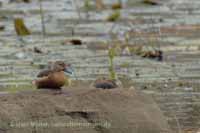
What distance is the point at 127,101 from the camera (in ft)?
23.7

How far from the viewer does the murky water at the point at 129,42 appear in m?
10.1

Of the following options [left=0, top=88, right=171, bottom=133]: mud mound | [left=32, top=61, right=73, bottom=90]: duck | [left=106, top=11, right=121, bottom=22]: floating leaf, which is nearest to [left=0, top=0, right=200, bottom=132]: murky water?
[left=106, top=11, right=121, bottom=22]: floating leaf

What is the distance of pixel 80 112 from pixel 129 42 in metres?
6.93

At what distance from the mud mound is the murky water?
2.72 feet

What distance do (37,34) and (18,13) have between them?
3444mm

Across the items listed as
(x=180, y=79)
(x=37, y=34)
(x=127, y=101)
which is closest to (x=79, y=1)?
(x=37, y=34)

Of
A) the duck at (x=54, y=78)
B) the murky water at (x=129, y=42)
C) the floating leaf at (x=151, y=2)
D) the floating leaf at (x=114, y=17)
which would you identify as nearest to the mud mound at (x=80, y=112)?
the duck at (x=54, y=78)

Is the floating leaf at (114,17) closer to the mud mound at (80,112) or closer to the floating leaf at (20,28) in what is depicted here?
the floating leaf at (20,28)

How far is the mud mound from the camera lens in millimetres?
6840

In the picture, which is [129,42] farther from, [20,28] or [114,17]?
[114,17]

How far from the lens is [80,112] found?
7016 mm

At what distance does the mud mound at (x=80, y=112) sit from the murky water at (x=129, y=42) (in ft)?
2.72

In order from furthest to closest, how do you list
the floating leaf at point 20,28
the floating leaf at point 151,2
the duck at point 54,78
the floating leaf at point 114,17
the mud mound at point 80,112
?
1. the floating leaf at point 151,2
2. the floating leaf at point 114,17
3. the floating leaf at point 20,28
4. the duck at point 54,78
5. the mud mound at point 80,112

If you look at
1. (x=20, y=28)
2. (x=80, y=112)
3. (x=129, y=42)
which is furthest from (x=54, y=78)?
(x=20, y=28)
